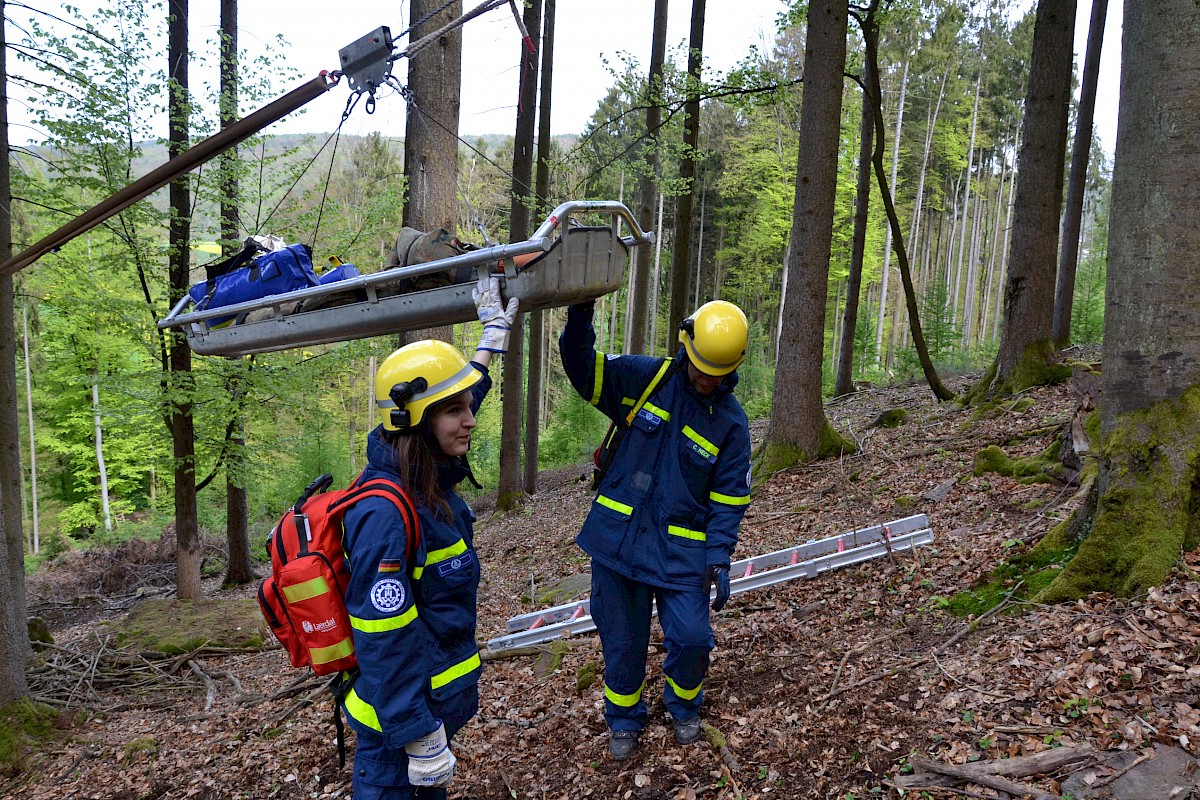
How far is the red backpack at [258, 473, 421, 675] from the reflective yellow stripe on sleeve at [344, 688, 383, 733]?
137 mm

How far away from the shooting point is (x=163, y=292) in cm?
1109

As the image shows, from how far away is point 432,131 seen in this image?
549 cm

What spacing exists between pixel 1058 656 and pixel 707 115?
105 feet

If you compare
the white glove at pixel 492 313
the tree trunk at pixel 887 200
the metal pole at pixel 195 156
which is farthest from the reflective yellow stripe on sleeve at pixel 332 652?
the tree trunk at pixel 887 200

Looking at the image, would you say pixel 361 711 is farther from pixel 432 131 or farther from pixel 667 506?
pixel 432 131

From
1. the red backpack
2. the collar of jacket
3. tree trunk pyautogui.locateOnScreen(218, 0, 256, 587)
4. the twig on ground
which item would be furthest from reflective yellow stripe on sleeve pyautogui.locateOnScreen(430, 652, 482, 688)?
tree trunk pyautogui.locateOnScreen(218, 0, 256, 587)

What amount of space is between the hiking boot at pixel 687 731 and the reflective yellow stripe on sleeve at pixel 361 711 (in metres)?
1.92

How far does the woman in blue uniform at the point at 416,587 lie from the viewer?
2.26 m

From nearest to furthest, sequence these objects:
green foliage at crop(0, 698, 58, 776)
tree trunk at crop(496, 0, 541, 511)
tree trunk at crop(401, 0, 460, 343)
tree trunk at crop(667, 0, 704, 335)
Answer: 1. tree trunk at crop(401, 0, 460, 343)
2. green foliage at crop(0, 698, 58, 776)
3. tree trunk at crop(667, 0, 704, 335)
4. tree trunk at crop(496, 0, 541, 511)

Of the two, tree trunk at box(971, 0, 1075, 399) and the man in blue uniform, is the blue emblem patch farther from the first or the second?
tree trunk at box(971, 0, 1075, 399)

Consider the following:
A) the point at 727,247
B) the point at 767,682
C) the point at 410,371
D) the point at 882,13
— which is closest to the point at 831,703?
the point at 767,682

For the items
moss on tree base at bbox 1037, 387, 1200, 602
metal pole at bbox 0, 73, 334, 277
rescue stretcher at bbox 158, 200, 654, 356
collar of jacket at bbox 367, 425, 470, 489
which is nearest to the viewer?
collar of jacket at bbox 367, 425, 470, 489

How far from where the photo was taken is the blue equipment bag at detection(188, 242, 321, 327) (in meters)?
3.55

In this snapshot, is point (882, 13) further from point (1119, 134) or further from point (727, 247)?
point (727, 247)
